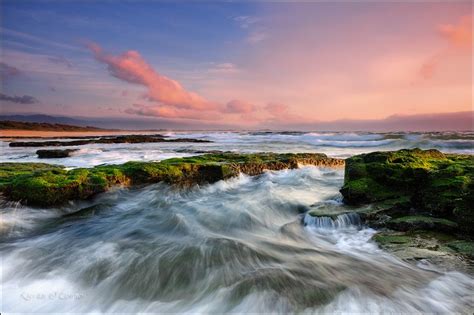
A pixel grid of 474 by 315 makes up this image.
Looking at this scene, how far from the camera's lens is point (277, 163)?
482 inches

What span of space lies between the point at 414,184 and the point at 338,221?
1.94 meters

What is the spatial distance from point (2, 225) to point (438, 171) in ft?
26.8

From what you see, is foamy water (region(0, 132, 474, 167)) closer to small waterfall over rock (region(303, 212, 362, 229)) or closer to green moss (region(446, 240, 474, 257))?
small waterfall over rock (region(303, 212, 362, 229))

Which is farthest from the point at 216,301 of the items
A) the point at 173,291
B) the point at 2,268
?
the point at 2,268

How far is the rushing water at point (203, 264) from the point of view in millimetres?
3850

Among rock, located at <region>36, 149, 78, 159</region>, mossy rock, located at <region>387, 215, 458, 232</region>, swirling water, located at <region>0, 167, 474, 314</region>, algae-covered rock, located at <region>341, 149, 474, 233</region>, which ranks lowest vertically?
swirling water, located at <region>0, 167, 474, 314</region>

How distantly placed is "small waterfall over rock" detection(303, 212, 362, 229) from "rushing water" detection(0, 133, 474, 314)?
19 millimetres

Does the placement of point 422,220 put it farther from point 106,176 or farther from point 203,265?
point 106,176

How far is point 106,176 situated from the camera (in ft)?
26.7

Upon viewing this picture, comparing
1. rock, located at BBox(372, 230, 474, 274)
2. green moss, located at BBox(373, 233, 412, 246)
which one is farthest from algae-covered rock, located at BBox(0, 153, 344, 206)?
rock, located at BBox(372, 230, 474, 274)

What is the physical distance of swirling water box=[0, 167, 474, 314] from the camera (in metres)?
3.85

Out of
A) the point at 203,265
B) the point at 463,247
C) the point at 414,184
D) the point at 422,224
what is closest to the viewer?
the point at 463,247

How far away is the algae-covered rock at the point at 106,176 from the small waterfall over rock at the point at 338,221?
439 cm

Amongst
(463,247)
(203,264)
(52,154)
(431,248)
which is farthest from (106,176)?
(52,154)
